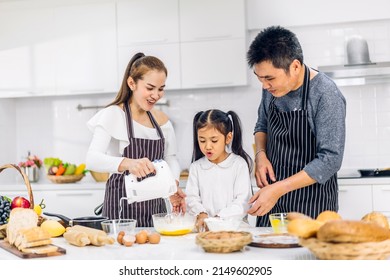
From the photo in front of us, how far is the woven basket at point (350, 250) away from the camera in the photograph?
0.83 m

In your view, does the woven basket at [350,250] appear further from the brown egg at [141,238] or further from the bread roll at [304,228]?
the brown egg at [141,238]

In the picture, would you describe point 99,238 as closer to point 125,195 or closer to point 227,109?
point 125,195

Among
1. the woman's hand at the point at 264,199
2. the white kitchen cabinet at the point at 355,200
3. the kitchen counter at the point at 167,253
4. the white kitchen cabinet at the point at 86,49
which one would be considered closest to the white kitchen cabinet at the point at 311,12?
the white kitchen cabinet at the point at 86,49

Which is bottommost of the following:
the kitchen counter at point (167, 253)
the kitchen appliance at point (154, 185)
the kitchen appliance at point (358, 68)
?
the kitchen counter at point (167, 253)

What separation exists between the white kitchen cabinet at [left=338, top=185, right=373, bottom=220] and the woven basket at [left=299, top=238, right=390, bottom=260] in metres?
1.49

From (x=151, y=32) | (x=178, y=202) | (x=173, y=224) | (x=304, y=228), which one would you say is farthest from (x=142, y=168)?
(x=151, y=32)

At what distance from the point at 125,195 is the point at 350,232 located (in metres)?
0.96

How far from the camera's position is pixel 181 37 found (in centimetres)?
275

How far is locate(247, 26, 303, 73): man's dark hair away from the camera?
1.34m

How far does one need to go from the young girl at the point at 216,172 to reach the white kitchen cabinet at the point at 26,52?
4.93 feet

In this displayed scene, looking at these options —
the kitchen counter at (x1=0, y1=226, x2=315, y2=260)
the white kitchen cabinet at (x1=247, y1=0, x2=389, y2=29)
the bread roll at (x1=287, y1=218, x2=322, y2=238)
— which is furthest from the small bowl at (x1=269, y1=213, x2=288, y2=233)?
the white kitchen cabinet at (x1=247, y1=0, x2=389, y2=29)

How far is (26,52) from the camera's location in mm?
2945

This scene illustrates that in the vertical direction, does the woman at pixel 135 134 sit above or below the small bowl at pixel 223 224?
above
